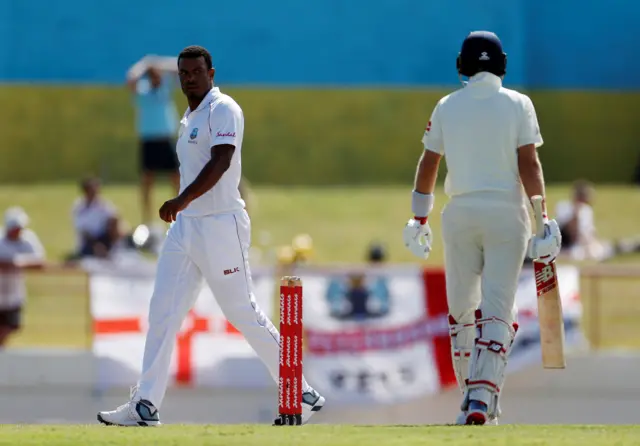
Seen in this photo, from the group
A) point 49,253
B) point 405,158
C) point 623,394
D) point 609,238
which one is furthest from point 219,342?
point 405,158

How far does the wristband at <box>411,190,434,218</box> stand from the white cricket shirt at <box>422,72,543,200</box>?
1.06ft

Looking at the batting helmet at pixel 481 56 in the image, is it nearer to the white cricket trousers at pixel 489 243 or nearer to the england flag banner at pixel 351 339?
the white cricket trousers at pixel 489 243

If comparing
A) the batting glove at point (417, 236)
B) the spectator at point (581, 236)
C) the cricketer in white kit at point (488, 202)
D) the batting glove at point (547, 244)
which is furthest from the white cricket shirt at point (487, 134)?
the spectator at point (581, 236)

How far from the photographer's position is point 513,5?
2477cm

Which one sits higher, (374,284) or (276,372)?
(374,284)

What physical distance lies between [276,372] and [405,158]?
1497cm

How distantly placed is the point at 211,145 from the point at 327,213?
12102 millimetres

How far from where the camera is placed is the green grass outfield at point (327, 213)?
59.0 ft

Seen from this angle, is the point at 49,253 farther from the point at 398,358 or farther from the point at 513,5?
the point at 513,5

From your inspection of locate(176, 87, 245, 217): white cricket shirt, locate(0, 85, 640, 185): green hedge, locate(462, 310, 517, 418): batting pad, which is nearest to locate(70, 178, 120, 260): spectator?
locate(0, 85, 640, 185): green hedge

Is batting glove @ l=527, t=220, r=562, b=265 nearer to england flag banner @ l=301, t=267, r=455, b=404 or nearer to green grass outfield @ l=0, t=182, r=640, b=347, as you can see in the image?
england flag banner @ l=301, t=267, r=455, b=404

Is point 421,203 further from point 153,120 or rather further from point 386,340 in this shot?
point 153,120

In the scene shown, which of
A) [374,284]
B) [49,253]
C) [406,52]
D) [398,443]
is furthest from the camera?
[406,52]

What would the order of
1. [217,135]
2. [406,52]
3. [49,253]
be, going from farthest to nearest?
[406,52] < [49,253] < [217,135]
